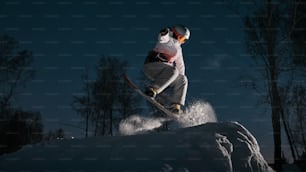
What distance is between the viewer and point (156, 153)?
3934 mm

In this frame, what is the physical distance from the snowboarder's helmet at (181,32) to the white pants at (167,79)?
0.50 m

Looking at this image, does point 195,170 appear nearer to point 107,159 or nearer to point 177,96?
point 107,159

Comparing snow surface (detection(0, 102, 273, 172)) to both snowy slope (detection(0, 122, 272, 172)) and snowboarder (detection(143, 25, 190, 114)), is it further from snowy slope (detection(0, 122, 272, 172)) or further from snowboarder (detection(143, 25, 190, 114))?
snowboarder (detection(143, 25, 190, 114))

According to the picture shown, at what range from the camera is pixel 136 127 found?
22.1 ft

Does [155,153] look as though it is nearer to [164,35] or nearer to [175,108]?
[175,108]

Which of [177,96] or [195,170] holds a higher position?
[177,96]

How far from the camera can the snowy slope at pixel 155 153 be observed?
3773mm

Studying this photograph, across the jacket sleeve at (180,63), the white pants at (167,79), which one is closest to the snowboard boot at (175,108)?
the white pants at (167,79)

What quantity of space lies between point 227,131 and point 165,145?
3.44 ft

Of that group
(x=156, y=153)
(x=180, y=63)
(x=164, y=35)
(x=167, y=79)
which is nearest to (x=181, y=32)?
(x=164, y=35)

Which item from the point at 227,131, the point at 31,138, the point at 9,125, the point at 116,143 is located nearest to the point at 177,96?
the point at 227,131

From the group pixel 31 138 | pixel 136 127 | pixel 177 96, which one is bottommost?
pixel 31 138

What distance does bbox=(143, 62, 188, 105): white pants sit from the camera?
16.8ft

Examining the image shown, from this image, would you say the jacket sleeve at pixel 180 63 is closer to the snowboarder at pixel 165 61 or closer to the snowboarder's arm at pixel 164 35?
the snowboarder at pixel 165 61
